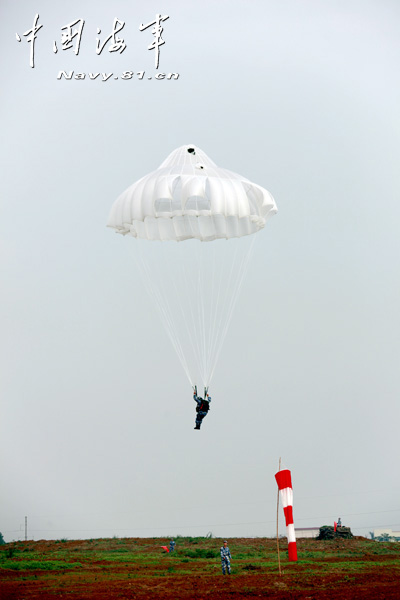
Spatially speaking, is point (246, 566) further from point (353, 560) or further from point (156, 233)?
point (156, 233)

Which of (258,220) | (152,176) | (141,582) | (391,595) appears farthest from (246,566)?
(152,176)

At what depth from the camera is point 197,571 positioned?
2639 cm

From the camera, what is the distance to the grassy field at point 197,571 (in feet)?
66.5

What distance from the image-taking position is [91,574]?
25.4 metres

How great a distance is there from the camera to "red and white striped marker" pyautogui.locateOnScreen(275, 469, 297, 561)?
18.7 metres

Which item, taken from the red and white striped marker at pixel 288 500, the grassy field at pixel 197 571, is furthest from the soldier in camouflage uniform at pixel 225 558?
the red and white striped marker at pixel 288 500

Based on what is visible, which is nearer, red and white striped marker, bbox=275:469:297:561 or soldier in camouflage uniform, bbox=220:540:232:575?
red and white striped marker, bbox=275:469:297:561

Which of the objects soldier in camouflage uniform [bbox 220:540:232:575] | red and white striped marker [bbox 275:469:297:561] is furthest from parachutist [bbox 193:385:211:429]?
red and white striped marker [bbox 275:469:297:561]

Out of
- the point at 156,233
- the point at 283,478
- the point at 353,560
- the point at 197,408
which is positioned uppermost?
the point at 156,233

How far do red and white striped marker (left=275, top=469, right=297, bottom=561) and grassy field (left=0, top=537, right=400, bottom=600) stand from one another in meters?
1.55

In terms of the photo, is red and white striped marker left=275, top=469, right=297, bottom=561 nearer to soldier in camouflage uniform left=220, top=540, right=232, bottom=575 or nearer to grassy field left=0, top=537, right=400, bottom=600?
grassy field left=0, top=537, right=400, bottom=600

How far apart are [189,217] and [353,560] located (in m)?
16.9

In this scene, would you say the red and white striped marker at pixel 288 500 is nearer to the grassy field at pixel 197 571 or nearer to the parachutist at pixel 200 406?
the grassy field at pixel 197 571

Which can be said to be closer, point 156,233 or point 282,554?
point 156,233
